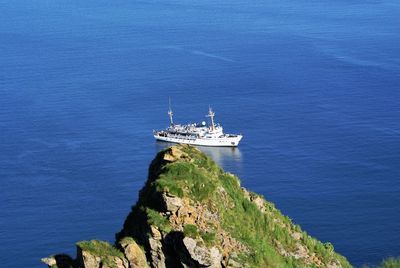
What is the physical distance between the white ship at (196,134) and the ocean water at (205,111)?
1739 millimetres

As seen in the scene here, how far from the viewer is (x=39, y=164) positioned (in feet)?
284

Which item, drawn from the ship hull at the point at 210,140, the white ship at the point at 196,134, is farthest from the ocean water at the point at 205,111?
the white ship at the point at 196,134

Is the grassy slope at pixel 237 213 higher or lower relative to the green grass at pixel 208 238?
higher

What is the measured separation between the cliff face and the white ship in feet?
262

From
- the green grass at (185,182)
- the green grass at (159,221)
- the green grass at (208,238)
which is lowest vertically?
the green grass at (208,238)

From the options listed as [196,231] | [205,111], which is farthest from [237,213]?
[205,111]

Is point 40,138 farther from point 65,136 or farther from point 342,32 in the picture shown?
point 342,32

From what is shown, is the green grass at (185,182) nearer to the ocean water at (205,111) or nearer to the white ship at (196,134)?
the ocean water at (205,111)

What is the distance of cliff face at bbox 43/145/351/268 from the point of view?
15.4m

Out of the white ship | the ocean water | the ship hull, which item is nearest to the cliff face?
the ocean water

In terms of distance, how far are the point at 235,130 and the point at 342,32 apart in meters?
54.9

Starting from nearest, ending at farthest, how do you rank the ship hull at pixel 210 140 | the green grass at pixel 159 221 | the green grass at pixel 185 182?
the green grass at pixel 159 221, the green grass at pixel 185 182, the ship hull at pixel 210 140

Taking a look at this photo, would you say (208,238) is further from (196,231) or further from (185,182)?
(185,182)

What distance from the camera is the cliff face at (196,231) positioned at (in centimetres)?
1545
